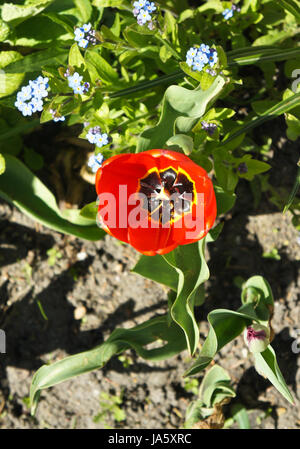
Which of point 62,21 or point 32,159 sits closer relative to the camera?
point 62,21

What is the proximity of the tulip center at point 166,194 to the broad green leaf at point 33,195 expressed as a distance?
429 mm

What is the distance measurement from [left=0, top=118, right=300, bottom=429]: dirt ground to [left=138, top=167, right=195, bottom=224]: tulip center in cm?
69

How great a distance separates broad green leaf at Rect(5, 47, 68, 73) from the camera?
4.93 ft

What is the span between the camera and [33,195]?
1724 mm

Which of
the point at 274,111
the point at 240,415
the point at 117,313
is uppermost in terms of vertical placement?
the point at 274,111

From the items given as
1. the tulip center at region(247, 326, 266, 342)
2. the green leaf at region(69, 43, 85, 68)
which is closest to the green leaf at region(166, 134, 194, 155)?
the green leaf at region(69, 43, 85, 68)

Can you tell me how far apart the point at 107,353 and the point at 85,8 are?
3.53ft

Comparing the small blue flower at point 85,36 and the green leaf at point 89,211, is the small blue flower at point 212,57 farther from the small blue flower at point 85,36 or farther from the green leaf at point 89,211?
the green leaf at point 89,211

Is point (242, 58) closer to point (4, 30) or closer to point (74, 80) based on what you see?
point (74, 80)

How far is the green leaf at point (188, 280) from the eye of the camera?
127 cm
